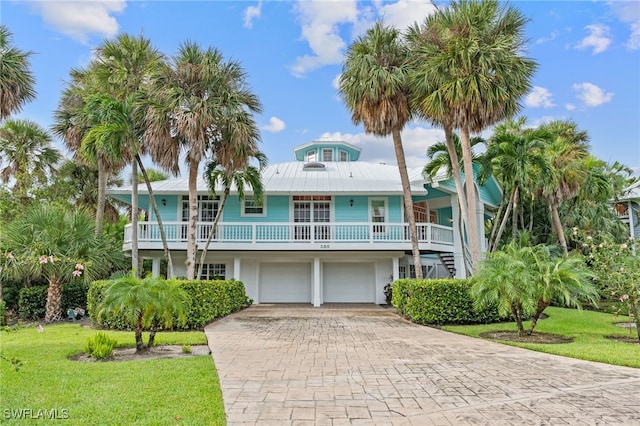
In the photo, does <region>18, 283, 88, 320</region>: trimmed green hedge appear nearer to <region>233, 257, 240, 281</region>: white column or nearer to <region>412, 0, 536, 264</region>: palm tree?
<region>233, 257, 240, 281</region>: white column

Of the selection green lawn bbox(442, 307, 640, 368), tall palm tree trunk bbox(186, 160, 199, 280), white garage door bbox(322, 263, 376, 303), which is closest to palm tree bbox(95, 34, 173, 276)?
tall palm tree trunk bbox(186, 160, 199, 280)

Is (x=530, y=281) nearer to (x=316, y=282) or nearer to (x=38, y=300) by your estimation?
(x=316, y=282)

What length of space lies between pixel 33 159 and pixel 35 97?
545 centimetres

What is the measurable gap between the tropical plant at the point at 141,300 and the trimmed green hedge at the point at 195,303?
254 centimetres

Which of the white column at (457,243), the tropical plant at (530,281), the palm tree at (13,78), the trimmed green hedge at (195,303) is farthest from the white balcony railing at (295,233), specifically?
the tropical plant at (530,281)

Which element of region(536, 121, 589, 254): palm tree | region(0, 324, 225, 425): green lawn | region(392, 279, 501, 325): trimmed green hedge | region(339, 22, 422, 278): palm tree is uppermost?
region(339, 22, 422, 278): palm tree

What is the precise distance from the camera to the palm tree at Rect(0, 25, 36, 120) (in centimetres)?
1517

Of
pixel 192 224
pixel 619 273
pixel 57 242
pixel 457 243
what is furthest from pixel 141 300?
pixel 457 243

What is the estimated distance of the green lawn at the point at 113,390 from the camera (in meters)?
4.73

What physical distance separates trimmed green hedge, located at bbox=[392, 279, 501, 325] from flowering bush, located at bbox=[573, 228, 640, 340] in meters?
3.34

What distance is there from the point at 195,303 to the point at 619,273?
10.6 metres

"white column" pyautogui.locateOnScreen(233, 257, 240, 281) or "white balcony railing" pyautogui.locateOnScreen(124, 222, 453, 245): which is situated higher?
"white balcony railing" pyautogui.locateOnScreen(124, 222, 453, 245)

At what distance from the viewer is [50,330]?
40.5ft

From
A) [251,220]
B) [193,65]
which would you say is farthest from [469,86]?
[251,220]
